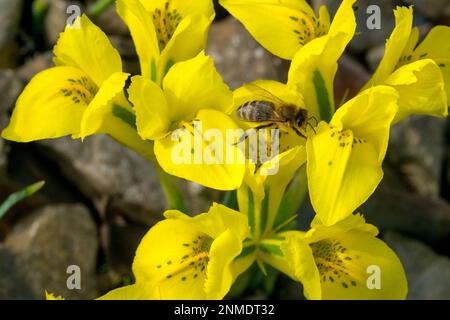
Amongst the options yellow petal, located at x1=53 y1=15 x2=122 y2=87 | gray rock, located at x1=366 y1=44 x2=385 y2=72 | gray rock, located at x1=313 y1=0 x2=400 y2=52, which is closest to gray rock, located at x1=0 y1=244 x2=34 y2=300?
yellow petal, located at x1=53 y1=15 x2=122 y2=87

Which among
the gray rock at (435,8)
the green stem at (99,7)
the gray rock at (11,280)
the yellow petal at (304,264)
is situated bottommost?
the gray rock at (11,280)

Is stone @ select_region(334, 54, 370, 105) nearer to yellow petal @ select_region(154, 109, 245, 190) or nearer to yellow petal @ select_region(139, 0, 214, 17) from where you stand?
yellow petal @ select_region(139, 0, 214, 17)

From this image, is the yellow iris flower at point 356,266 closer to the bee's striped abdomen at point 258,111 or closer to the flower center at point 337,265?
the flower center at point 337,265

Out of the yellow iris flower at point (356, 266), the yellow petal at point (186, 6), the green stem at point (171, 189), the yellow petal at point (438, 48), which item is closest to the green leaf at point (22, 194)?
the green stem at point (171, 189)

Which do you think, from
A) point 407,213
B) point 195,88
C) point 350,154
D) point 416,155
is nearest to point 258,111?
point 195,88

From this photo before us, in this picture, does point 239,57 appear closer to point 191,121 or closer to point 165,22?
point 165,22

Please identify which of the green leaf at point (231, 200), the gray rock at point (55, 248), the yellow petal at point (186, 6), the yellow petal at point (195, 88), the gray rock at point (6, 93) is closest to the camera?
the yellow petal at point (195, 88)
